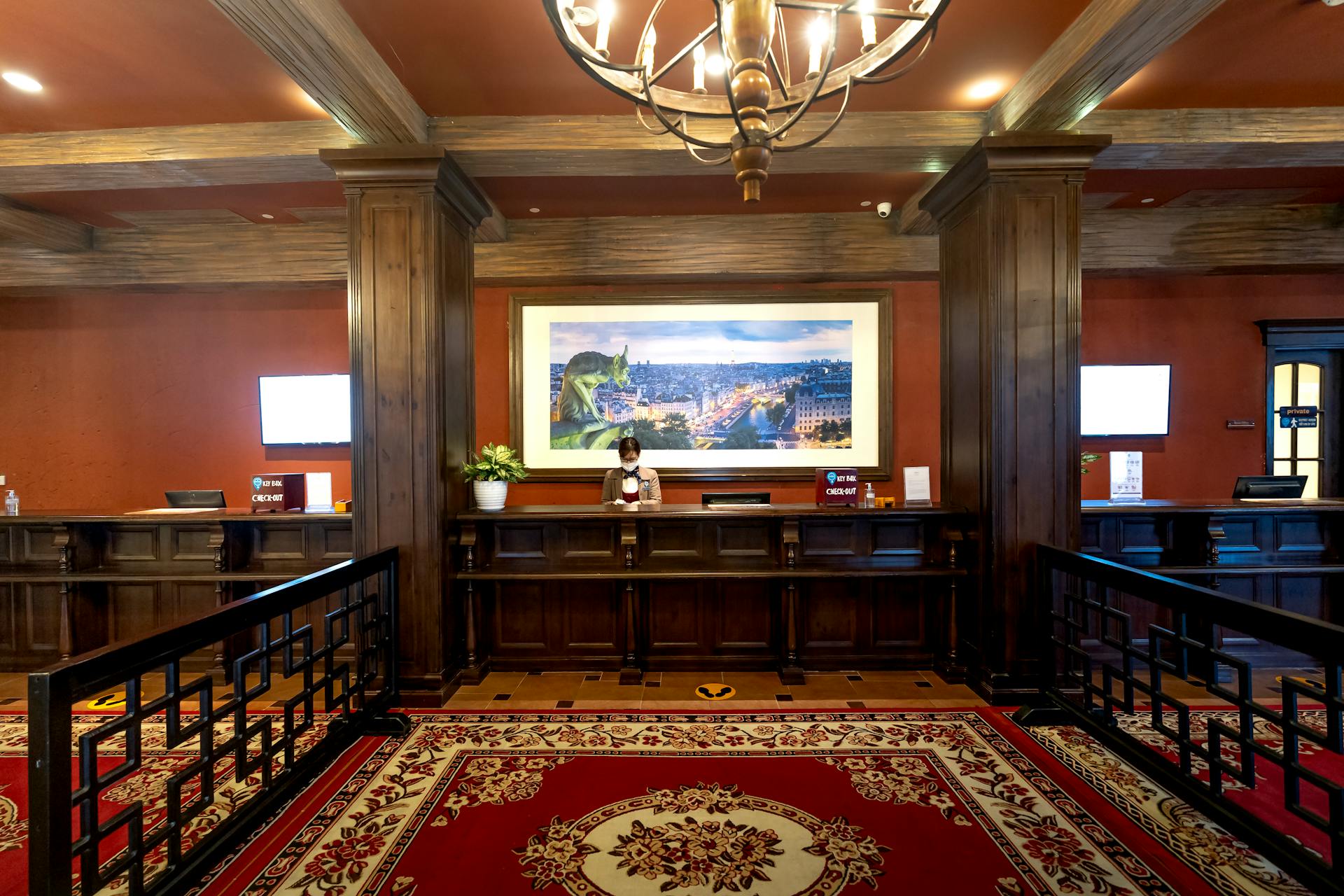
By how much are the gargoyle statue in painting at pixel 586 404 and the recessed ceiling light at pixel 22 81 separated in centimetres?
409

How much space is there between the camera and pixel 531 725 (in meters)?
3.56

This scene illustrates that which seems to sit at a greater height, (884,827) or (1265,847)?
(1265,847)

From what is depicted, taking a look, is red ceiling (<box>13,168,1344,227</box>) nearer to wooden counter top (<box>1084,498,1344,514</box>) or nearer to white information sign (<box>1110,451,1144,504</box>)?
white information sign (<box>1110,451,1144,504</box>)

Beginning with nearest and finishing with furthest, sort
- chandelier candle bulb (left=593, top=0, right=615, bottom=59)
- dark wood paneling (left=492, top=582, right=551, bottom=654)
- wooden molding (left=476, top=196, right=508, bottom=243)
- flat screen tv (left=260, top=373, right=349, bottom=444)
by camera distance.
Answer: chandelier candle bulb (left=593, top=0, right=615, bottom=59), dark wood paneling (left=492, top=582, right=551, bottom=654), wooden molding (left=476, top=196, right=508, bottom=243), flat screen tv (left=260, top=373, right=349, bottom=444)

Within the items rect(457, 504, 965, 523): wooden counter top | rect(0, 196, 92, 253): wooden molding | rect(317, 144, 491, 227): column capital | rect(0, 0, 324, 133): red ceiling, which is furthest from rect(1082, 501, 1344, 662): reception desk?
rect(0, 196, 92, 253): wooden molding

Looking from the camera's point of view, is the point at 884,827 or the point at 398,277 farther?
the point at 398,277

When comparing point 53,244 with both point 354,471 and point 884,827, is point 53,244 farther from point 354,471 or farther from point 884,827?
point 884,827

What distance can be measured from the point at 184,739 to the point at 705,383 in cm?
514

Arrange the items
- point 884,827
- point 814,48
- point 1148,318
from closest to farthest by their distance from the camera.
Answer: point 814,48 < point 884,827 < point 1148,318

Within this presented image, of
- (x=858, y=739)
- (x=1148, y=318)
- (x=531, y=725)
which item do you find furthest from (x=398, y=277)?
(x=1148, y=318)

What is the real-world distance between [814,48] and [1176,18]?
7.01 feet

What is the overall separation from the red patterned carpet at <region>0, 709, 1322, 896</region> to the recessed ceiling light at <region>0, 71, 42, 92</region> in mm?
3756

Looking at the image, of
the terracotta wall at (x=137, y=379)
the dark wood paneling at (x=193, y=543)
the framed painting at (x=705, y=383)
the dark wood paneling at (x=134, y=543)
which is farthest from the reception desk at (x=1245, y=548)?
the terracotta wall at (x=137, y=379)

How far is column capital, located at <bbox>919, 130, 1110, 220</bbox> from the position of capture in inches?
149
